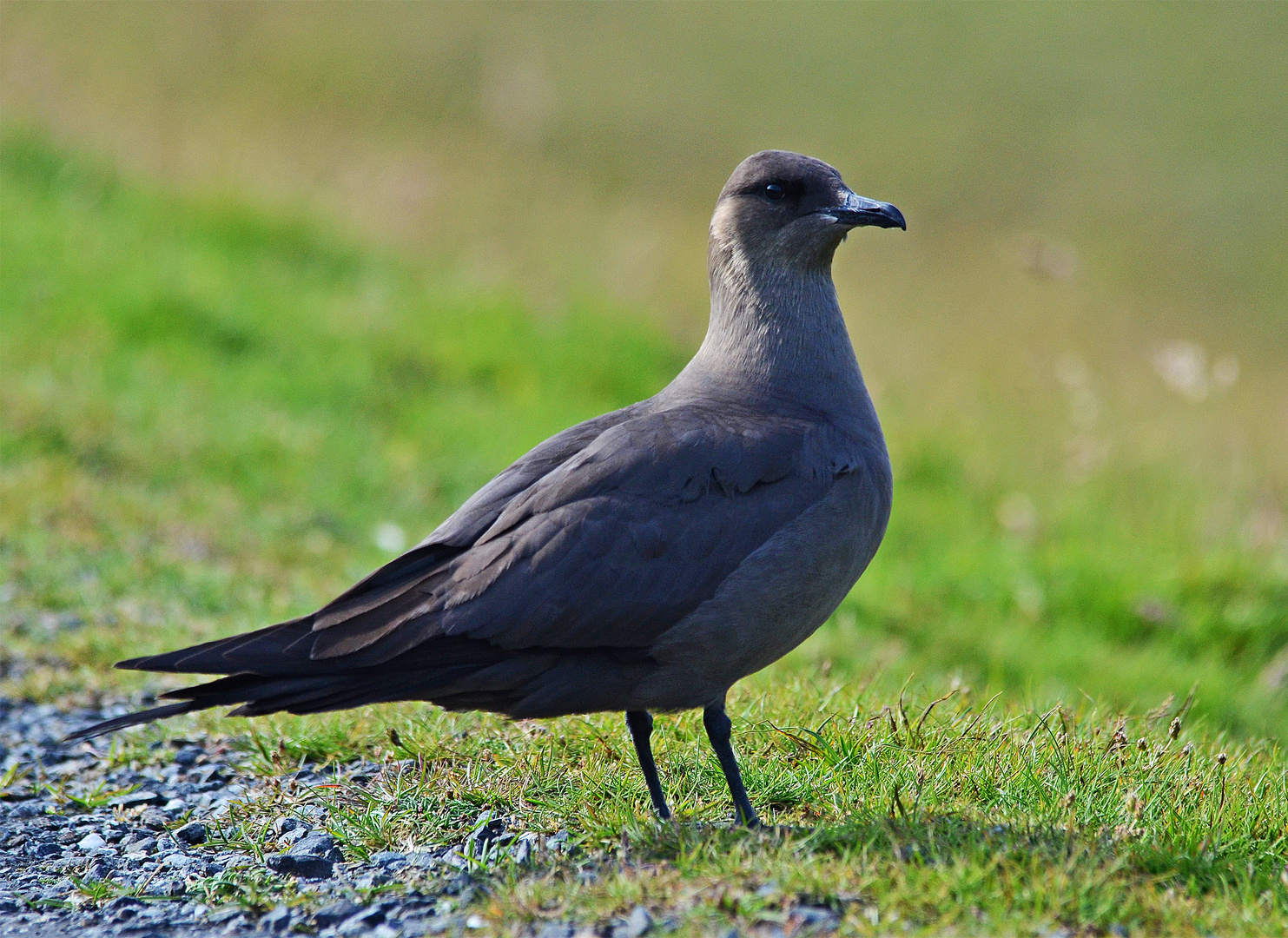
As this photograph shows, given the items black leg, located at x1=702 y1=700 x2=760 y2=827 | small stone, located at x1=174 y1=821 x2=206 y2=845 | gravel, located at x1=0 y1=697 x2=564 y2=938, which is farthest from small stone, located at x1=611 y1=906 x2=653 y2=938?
small stone, located at x1=174 y1=821 x2=206 y2=845

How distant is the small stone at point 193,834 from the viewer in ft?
10.8

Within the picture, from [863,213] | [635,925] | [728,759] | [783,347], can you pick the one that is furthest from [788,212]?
[635,925]

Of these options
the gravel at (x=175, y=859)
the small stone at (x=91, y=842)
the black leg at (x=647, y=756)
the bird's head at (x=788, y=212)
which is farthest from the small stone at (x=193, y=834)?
the bird's head at (x=788, y=212)

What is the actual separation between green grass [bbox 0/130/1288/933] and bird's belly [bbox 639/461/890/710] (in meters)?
0.34

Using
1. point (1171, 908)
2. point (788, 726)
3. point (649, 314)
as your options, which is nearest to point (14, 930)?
point (788, 726)

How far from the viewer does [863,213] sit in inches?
142

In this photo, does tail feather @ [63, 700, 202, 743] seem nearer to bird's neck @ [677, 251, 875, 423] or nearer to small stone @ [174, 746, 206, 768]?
small stone @ [174, 746, 206, 768]

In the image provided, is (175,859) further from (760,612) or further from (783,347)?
(783,347)

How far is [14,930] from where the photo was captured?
2869 mm

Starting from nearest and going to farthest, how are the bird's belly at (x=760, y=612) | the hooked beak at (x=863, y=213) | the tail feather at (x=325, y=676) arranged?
the tail feather at (x=325, y=676), the bird's belly at (x=760, y=612), the hooked beak at (x=863, y=213)

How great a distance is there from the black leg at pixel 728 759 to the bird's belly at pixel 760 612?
50 mm

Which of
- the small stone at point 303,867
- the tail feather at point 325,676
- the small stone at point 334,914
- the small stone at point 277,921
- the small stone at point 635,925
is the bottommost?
the small stone at point 635,925

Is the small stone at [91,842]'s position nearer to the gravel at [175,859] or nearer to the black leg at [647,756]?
the gravel at [175,859]

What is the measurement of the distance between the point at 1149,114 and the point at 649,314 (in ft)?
30.1
